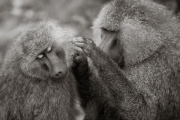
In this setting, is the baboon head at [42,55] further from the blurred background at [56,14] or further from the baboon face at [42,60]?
the blurred background at [56,14]

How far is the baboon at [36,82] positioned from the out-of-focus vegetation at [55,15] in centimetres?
454

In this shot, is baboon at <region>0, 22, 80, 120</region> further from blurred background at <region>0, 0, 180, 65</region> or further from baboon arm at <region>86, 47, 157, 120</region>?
blurred background at <region>0, 0, 180, 65</region>

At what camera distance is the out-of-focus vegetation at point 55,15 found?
10.8 meters

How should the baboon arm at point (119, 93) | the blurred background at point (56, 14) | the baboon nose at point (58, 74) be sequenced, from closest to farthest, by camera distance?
the baboon nose at point (58, 74), the baboon arm at point (119, 93), the blurred background at point (56, 14)

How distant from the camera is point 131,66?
6.23 m

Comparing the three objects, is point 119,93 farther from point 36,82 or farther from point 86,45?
point 36,82

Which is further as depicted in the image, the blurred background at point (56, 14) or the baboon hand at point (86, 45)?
the blurred background at point (56, 14)

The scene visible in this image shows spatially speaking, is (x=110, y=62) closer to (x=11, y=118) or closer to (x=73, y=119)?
(x=73, y=119)

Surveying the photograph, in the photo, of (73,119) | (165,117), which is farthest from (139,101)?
(73,119)

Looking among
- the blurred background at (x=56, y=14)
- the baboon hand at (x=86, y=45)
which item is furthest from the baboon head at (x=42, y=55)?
the blurred background at (x=56, y=14)

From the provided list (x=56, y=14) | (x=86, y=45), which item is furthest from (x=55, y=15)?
(x=86, y=45)

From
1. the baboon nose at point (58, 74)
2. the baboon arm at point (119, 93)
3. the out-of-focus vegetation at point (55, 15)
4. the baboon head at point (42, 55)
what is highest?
the baboon head at point (42, 55)

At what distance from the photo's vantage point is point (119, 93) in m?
6.08

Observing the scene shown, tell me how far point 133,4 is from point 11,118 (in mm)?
2733
